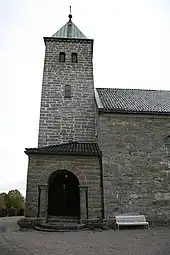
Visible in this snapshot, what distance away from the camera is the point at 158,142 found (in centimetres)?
1362

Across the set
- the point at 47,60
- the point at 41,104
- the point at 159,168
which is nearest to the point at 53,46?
the point at 47,60

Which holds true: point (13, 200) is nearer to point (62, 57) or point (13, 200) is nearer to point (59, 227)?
point (62, 57)

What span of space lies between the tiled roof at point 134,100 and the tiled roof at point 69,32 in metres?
5.78

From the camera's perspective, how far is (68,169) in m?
12.1

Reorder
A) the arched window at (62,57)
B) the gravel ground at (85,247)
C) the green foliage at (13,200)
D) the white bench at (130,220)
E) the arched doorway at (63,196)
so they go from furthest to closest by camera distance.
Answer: the green foliage at (13,200) < the arched window at (62,57) < the arched doorway at (63,196) < the white bench at (130,220) < the gravel ground at (85,247)

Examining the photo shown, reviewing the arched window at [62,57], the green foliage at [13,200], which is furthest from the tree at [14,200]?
the arched window at [62,57]

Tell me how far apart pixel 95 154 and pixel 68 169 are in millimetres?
1667

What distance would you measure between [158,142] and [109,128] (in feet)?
9.90

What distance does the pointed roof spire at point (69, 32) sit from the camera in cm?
2051

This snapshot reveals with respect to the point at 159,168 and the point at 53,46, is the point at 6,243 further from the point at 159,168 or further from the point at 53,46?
the point at 53,46

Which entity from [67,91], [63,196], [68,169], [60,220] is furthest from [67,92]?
[60,220]

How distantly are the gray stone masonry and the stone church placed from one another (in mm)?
70

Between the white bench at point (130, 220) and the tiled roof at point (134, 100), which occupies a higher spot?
the tiled roof at point (134, 100)

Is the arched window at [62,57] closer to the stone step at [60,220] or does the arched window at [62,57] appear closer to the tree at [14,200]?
the stone step at [60,220]
